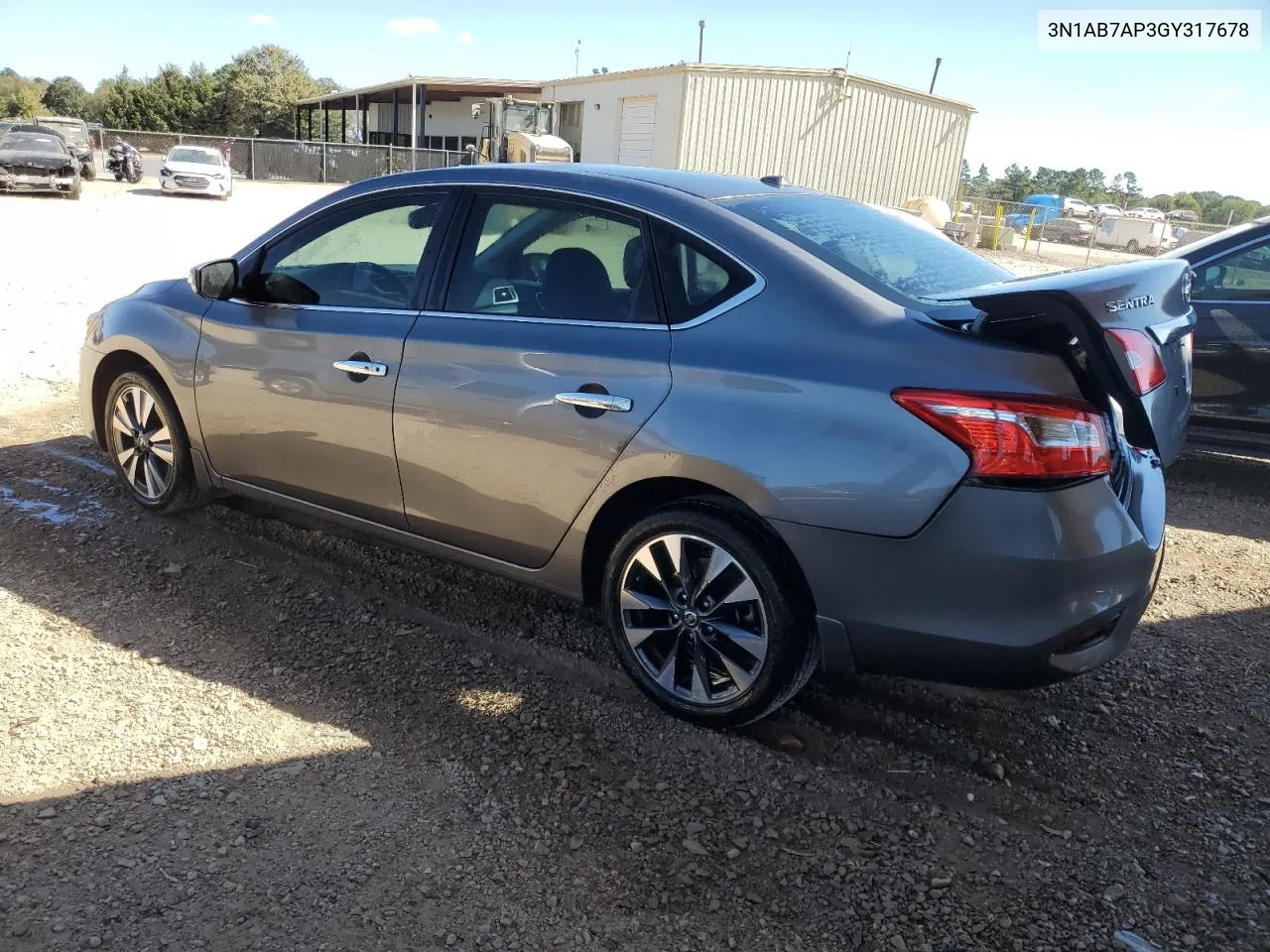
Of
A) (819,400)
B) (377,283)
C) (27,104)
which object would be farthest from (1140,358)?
(27,104)

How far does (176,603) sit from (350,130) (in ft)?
248

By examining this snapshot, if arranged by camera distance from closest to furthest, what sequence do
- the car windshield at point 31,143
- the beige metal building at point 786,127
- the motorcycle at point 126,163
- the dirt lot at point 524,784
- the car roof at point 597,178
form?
1. the dirt lot at point 524,784
2. the car roof at point 597,178
3. the car windshield at point 31,143
4. the beige metal building at point 786,127
5. the motorcycle at point 126,163

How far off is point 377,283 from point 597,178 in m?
1.02

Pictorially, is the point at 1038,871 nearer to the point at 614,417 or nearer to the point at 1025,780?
the point at 1025,780

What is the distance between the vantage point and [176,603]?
3.96m

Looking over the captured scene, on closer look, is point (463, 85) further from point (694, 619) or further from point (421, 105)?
point (694, 619)

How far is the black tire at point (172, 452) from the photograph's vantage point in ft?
14.9

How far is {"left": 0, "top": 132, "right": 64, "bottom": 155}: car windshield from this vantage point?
25344 mm

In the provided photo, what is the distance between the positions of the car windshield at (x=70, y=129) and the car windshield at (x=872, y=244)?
32016mm

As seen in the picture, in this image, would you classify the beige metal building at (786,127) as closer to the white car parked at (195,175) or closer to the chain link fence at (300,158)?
the white car parked at (195,175)

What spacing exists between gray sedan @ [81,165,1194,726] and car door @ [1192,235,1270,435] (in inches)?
118

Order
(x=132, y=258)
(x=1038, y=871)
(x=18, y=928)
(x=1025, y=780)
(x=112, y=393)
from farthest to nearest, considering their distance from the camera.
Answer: (x=132, y=258), (x=112, y=393), (x=1025, y=780), (x=1038, y=871), (x=18, y=928)

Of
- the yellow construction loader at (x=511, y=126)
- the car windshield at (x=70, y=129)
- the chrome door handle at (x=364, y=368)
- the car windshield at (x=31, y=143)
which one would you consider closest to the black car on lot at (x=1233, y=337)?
the chrome door handle at (x=364, y=368)

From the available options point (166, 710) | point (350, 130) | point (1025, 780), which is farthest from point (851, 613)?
point (350, 130)
